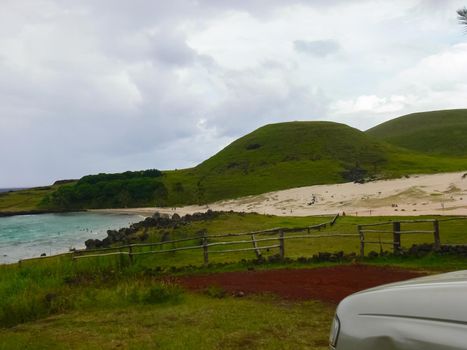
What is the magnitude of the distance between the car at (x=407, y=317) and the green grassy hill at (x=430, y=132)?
12000cm

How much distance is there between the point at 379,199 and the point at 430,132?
10425cm

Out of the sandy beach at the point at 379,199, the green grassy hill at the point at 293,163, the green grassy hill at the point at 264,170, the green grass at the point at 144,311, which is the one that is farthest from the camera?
the green grassy hill at the point at 264,170

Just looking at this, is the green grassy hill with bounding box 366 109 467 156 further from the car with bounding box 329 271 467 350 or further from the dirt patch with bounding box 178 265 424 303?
the car with bounding box 329 271 467 350

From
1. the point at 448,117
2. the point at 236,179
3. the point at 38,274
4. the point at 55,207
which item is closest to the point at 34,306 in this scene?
the point at 38,274

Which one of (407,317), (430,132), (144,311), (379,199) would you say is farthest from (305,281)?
(430,132)

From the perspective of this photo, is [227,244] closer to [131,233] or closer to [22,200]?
[131,233]

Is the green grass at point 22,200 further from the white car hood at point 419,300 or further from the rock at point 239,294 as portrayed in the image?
the white car hood at point 419,300

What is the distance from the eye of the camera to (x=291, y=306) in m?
11.0

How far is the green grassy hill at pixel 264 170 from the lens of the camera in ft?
281

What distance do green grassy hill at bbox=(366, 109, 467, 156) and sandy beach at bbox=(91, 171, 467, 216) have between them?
62.5 m

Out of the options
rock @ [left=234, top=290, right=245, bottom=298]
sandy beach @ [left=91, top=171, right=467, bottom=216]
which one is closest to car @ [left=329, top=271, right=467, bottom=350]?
rock @ [left=234, top=290, right=245, bottom=298]

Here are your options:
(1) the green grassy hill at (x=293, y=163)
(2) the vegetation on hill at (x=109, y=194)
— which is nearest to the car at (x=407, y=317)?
(1) the green grassy hill at (x=293, y=163)

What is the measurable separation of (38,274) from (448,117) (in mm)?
161397

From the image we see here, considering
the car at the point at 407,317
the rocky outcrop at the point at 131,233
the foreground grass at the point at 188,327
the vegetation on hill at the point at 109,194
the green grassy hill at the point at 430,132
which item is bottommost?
A: the foreground grass at the point at 188,327
